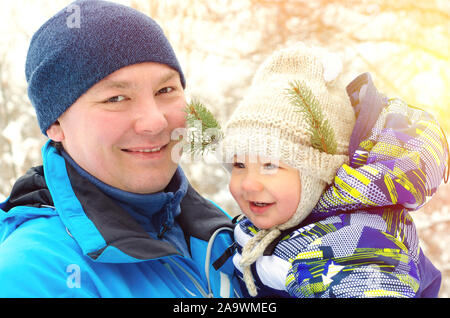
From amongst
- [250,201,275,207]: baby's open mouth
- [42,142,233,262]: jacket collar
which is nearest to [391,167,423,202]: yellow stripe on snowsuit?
[250,201,275,207]: baby's open mouth

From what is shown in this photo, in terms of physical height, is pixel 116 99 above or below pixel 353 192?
above

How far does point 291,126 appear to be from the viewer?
1.22 meters

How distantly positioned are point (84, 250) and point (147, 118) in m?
0.45

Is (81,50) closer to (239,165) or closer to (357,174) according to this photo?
(239,165)

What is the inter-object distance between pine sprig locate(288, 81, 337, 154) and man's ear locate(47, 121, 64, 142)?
2.70 ft

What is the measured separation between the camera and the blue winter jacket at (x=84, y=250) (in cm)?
101

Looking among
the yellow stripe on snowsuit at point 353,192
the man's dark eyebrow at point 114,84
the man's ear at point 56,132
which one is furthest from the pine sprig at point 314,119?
the man's ear at point 56,132

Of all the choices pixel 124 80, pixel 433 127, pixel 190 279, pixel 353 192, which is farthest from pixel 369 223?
pixel 124 80

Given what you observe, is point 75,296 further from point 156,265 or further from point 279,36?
point 279,36

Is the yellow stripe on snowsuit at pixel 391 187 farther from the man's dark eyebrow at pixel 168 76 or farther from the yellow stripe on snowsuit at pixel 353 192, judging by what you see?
the man's dark eyebrow at pixel 168 76

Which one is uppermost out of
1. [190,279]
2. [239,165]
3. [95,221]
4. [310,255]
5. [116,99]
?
[116,99]

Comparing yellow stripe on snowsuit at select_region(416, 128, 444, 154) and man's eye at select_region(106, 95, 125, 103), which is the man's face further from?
yellow stripe on snowsuit at select_region(416, 128, 444, 154)

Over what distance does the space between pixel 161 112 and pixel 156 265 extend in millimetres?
510

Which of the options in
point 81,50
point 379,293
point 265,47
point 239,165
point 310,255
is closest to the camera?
point 379,293
